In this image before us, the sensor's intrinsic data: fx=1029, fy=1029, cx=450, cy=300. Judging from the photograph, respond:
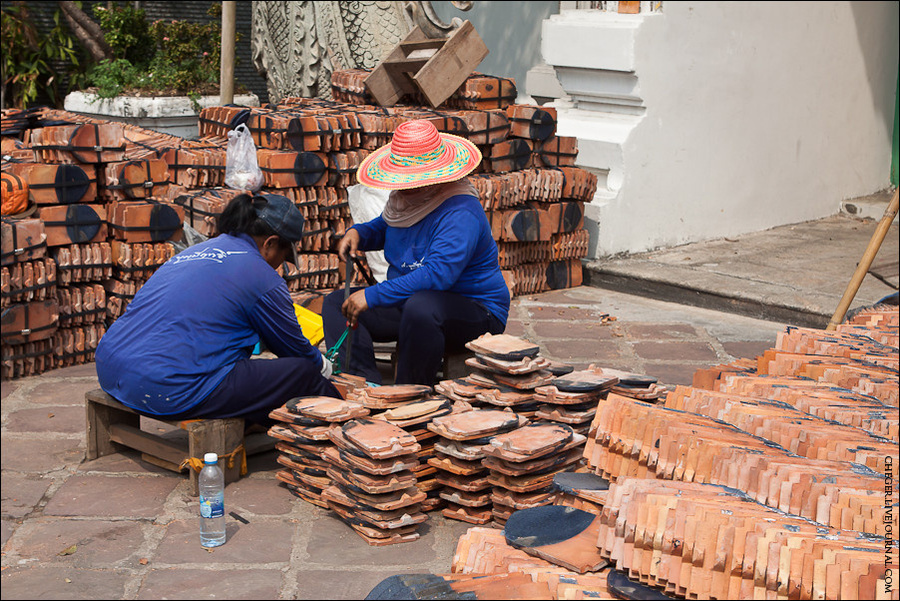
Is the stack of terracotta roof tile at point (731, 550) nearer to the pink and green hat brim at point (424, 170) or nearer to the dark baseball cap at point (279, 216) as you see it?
the dark baseball cap at point (279, 216)

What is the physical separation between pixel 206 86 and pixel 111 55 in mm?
1509

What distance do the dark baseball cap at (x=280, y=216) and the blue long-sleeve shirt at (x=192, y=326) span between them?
15 centimetres

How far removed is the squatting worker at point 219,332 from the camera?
4566 mm

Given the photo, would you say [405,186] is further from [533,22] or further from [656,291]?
[533,22]

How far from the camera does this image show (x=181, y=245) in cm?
Result: 690

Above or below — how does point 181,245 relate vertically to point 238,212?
below

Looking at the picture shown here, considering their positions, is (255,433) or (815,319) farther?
(815,319)

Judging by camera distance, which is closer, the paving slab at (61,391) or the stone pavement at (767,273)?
the paving slab at (61,391)

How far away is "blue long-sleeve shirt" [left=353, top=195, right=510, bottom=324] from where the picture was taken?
5.36 m

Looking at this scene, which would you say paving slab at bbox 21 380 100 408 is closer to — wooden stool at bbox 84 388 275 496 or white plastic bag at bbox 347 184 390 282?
wooden stool at bbox 84 388 275 496

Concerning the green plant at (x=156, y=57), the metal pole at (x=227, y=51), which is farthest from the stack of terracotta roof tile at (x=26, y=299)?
the green plant at (x=156, y=57)

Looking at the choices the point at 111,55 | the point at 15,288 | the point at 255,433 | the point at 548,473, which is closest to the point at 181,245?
the point at 15,288

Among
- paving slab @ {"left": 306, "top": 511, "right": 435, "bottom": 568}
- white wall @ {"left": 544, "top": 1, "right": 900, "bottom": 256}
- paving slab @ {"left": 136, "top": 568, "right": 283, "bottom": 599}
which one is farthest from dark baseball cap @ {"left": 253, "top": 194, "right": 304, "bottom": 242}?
white wall @ {"left": 544, "top": 1, "right": 900, "bottom": 256}

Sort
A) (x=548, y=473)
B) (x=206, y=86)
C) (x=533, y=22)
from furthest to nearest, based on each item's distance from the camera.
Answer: (x=533, y=22), (x=206, y=86), (x=548, y=473)
